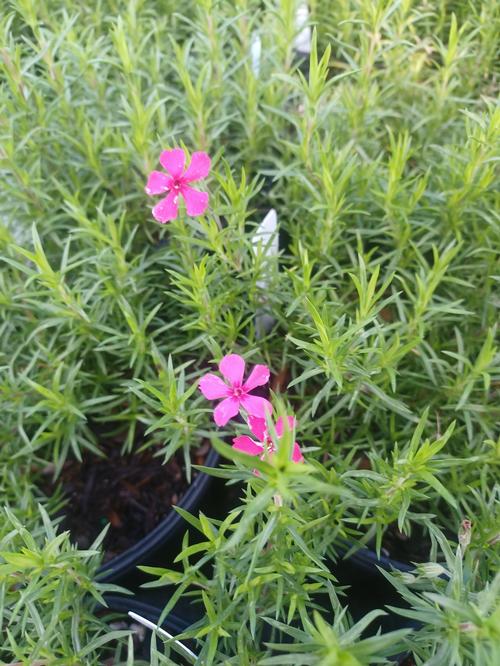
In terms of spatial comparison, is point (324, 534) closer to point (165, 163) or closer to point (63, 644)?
point (63, 644)

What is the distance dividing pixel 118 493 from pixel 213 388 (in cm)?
73

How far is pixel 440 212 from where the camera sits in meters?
1.32

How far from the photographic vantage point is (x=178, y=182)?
1.05 metres

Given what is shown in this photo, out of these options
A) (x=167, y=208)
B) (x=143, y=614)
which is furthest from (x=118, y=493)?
(x=167, y=208)

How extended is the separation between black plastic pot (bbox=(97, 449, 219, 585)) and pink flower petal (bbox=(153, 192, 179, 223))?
0.60 metres

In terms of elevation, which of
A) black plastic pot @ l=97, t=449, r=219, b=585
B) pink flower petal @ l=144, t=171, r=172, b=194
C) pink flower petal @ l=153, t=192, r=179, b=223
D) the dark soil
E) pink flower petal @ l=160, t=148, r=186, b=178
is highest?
pink flower petal @ l=160, t=148, r=186, b=178

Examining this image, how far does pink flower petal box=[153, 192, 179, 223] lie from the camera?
1047 mm

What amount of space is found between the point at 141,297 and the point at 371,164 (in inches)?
26.2

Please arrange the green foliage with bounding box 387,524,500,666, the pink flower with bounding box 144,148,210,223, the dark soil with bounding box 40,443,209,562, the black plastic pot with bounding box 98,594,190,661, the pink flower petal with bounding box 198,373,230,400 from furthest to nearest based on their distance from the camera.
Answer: the dark soil with bounding box 40,443,209,562 → the black plastic pot with bounding box 98,594,190,661 → the pink flower with bounding box 144,148,210,223 → the pink flower petal with bounding box 198,373,230,400 → the green foliage with bounding box 387,524,500,666

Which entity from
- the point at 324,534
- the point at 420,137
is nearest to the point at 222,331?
the point at 324,534

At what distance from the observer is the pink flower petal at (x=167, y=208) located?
1.05 meters

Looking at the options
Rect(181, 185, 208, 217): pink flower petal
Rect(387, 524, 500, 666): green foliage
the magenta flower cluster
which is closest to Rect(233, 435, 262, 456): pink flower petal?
the magenta flower cluster

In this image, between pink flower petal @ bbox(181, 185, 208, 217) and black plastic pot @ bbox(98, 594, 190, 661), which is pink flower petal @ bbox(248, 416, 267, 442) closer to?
pink flower petal @ bbox(181, 185, 208, 217)

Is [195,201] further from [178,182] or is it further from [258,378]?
[258,378]
